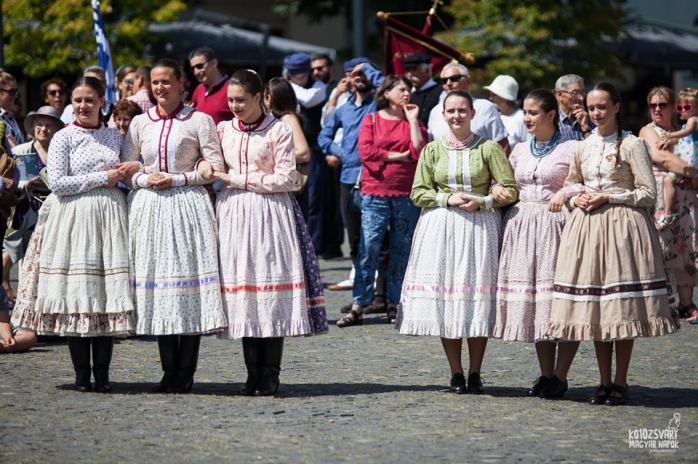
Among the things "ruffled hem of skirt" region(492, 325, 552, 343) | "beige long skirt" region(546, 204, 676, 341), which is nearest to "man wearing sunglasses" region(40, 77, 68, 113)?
"ruffled hem of skirt" region(492, 325, 552, 343)

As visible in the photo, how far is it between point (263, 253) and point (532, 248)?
1.59 meters

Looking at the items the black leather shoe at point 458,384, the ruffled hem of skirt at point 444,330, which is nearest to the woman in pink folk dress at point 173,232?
the ruffled hem of skirt at point 444,330

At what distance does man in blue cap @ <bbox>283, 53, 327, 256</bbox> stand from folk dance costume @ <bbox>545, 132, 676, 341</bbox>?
611cm

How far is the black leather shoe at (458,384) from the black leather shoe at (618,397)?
86 centimetres

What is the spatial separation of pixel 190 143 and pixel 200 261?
71 cm

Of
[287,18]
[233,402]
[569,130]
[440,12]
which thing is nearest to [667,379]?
[569,130]

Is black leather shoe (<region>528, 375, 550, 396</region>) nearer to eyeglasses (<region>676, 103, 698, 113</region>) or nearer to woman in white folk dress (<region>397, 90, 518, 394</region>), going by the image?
woman in white folk dress (<region>397, 90, 518, 394</region>)

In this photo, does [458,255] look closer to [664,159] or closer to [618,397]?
[618,397]

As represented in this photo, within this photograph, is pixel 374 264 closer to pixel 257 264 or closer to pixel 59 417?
pixel 257 264

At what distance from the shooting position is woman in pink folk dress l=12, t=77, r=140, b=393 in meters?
7.74

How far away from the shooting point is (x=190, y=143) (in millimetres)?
7855

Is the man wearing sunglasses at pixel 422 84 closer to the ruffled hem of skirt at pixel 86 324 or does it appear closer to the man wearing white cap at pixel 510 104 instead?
the man wearing white cap at pixel 510 104

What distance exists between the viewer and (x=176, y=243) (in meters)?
7.69

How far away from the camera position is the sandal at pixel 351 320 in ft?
36.0
